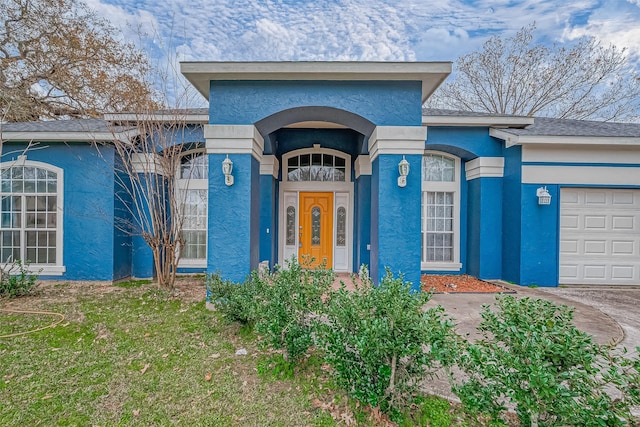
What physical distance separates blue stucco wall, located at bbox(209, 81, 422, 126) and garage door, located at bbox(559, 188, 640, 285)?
4937 millimetres

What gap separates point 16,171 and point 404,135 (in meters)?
8.94

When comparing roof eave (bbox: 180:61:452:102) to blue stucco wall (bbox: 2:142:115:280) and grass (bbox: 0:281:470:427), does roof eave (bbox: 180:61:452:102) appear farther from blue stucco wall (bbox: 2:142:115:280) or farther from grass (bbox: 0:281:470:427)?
grass (bbox: 0:281:470:427)

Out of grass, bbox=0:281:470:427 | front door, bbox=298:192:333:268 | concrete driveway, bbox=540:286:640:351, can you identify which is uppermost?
front door, bbox=298:192:333:268

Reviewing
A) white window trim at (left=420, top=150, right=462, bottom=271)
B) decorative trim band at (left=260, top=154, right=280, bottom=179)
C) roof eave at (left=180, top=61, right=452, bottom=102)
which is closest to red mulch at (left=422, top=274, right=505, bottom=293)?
white window trim at (left=420, top=150, right=462, bottom=271)

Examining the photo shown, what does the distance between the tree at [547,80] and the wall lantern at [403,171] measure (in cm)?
1310

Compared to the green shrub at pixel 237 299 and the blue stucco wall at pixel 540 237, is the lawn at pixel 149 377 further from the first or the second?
the blue stucco wall at pixel 540 237

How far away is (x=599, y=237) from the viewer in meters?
7.01

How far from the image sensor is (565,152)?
6.93 meters

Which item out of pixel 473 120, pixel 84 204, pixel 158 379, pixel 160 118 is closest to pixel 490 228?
pixel 473 120

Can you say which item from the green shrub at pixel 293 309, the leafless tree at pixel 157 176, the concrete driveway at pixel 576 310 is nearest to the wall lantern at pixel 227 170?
the leafless tree at pixel 157 176

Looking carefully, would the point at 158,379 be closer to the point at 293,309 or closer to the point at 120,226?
the point at 293,309

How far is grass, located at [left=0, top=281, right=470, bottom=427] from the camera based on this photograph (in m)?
2.50

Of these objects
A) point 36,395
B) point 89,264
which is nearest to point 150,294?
point 89,264

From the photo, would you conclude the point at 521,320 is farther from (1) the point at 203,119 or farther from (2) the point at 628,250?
(2) the point at 628,250
